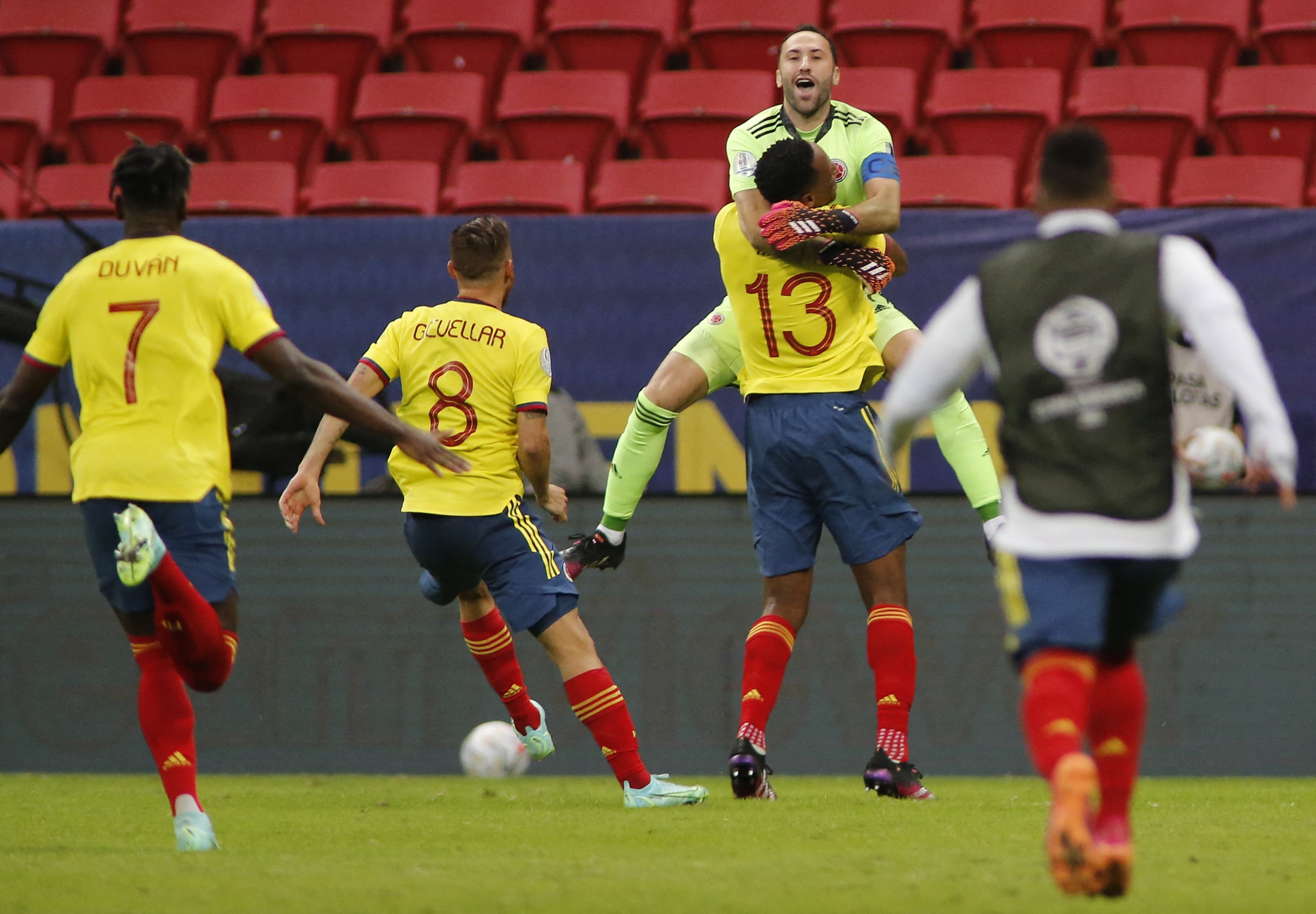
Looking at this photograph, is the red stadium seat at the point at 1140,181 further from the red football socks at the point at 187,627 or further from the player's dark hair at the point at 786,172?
the red football socks at the point at 187,627

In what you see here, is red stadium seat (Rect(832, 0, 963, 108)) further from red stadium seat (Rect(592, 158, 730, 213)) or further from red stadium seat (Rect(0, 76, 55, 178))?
red stadium seat (Rect(0, 76, 55, 178))

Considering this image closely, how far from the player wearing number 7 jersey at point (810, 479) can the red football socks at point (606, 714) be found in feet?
1.53

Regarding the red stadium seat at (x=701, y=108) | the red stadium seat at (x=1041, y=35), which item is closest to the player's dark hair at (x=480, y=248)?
the red stadium seat at (x=701, y=108)

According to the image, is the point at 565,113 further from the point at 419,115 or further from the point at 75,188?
the point at 75,188

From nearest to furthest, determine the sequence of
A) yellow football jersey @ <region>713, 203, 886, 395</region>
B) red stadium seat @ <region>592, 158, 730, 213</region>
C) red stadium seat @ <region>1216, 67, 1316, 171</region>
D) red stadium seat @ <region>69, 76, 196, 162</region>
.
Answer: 1. yellow football jersey @ <region>713, 203, 886, 395</region>
2. red stadium seat @ <region>592, 158, 730, 213</region>
3. red stadium seat @ <region>1216, 67, 1316, 171</region>
4. red stadium seat @ <region>69, 76, 196, 162</region>

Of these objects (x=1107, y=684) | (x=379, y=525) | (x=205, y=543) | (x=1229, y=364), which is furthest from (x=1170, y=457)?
(x=379, y=525)

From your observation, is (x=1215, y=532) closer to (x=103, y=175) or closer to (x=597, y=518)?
(x=597, y=518)

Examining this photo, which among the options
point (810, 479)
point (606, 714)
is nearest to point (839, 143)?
point (810, 479)

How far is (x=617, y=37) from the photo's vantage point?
12430 mm

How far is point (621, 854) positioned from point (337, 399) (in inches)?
56.5

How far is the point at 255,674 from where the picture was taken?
855 centimetres

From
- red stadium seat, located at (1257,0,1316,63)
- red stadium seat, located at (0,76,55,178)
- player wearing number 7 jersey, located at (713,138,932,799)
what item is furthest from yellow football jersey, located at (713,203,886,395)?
red stadium seat, located at (0,76,55,178)

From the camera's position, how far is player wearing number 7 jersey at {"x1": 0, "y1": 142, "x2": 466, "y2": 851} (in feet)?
15.5

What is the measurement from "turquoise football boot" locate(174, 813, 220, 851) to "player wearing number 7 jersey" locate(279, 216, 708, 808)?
133 centimetres
